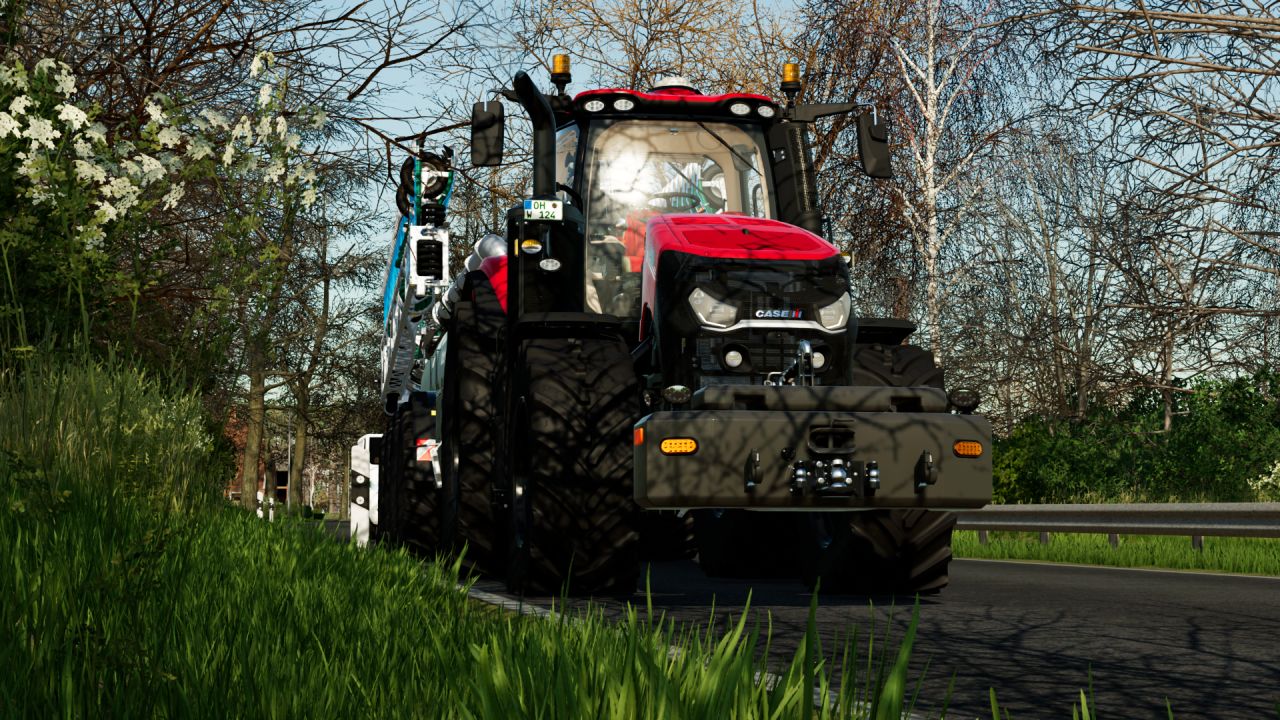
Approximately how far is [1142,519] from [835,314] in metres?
5.84

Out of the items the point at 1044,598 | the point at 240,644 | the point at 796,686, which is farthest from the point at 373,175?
the point at 796,686

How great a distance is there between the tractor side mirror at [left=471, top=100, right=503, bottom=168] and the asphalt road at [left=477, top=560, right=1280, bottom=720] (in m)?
2.54

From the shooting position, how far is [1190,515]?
470 inches

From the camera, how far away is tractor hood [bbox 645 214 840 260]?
8.04 meters

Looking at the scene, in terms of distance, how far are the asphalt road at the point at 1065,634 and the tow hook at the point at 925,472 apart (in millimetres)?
660

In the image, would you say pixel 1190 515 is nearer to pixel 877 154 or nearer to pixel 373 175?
pixel 877 154

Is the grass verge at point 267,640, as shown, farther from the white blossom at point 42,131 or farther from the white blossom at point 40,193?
the white blossom at point 42,131

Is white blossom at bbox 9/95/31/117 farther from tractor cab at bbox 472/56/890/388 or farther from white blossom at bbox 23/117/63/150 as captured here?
tractor cab at bbox 472/56/890/388

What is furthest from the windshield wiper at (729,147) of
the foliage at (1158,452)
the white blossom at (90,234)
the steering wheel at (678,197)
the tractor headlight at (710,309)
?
the foliage at (1158,452)

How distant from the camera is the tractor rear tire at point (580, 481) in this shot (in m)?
7.90

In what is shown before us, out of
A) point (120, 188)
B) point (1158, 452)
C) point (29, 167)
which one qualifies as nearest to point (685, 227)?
point (120, 188)

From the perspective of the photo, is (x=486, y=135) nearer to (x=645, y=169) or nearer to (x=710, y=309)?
(x=645, y=169)

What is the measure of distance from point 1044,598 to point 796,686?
576cm

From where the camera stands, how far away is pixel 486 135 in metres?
8.45
